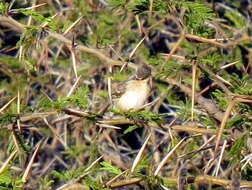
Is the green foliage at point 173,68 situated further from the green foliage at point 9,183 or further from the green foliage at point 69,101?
the green foliage at point 9,183

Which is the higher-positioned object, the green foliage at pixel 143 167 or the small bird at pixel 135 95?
the green foliage at pixel 143 167

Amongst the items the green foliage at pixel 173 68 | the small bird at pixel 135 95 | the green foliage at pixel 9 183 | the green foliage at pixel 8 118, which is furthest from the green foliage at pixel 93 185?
the small bird at pixel 135 95

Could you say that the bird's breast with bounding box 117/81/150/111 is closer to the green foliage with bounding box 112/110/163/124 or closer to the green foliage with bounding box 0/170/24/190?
the green foliage with bounding box 112/110/163/124

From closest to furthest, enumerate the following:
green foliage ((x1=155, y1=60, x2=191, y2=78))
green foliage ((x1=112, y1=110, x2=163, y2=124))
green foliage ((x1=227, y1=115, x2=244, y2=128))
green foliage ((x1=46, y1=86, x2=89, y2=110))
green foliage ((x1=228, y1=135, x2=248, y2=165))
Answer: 1. green foliage ((x1=228, y1=135, x2=248, y2=165))
2. green foliage ((x1=227, y1=115, x2=244, y2=128))
3. green foliage ((x1=46, y1=86, x2=89, y2=110))
4. green foliage ((x1=112, y1=110, x2=163, y2=124))
5. green foliage ((x1=155, y1=60, x2=191, y2=78))

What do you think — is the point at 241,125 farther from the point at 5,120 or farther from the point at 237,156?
the point at 5,120

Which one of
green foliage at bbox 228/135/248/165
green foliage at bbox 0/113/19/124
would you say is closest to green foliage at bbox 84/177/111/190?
green foliage at bbox 0/113/19/124

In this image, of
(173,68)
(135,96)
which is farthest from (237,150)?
(135,96)

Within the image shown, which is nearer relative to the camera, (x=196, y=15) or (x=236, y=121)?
(x=236, y=121)

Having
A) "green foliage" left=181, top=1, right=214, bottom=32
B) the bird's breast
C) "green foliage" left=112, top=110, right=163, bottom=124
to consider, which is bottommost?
the bird's breast

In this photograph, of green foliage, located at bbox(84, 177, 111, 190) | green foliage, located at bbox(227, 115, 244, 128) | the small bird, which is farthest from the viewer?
the small bird

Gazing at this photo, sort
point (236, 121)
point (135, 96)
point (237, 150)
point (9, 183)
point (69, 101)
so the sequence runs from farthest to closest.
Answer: point (135, 96) → point (69, 101) → point (9, 183) → point (236, 121) → point (237, 150)

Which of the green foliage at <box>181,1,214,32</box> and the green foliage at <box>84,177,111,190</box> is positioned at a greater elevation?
the green foliage at <box>181,1,214,32</box>

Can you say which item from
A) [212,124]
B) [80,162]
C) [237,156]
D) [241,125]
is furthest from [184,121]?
[80,162]

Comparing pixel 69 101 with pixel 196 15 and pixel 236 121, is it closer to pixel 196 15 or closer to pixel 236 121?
pixel 196 15
